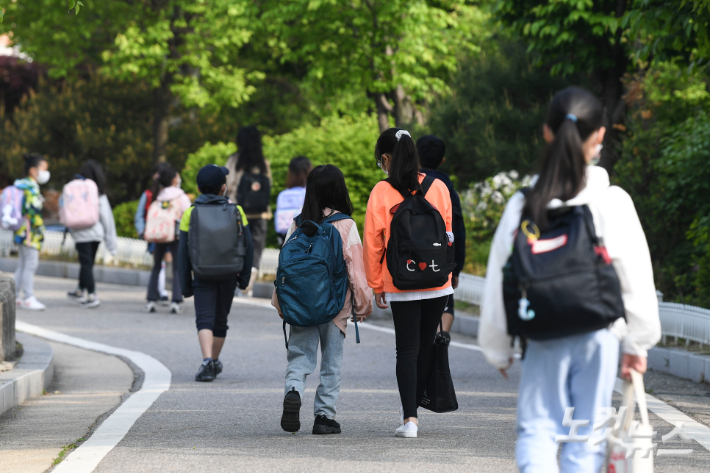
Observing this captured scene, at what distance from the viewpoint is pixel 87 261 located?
11453mm

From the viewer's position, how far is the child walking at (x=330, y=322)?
17.2ft

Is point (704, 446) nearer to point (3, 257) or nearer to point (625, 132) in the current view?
point (625, 132)

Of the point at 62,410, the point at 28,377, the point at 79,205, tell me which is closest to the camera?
the point at 62,410

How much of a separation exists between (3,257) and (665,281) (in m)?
12.3

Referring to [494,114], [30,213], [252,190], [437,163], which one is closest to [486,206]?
[494,114]

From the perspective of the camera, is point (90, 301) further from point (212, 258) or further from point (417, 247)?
point (417, 247)

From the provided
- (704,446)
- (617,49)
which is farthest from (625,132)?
(704,446)

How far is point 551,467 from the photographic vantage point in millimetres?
2902

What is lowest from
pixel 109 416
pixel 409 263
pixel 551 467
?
pixel 109 416

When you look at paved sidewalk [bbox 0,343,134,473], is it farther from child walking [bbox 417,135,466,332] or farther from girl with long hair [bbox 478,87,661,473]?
girl with long hair [bbox 478,87,661,473]

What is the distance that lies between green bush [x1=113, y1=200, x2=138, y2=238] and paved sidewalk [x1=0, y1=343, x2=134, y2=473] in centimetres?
951

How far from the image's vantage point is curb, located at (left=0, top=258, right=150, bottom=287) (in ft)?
48.6

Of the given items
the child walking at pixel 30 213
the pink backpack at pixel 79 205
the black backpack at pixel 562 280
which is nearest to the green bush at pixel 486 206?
the pink backpack at pixel 79 205

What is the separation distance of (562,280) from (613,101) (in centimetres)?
1298
